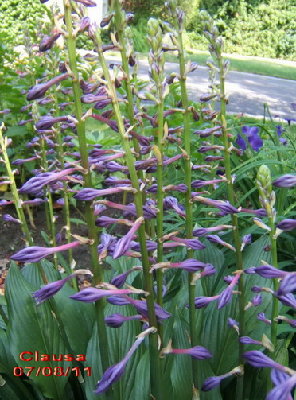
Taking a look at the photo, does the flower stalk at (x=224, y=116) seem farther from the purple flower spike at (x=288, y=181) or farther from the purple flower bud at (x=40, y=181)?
the purple flower spike at (x=288, y=181)

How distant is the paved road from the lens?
12.6m

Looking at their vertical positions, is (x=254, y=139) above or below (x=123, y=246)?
below

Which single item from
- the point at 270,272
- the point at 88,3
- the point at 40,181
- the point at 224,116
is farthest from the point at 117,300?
the point at 88,3

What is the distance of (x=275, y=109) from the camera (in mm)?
12461

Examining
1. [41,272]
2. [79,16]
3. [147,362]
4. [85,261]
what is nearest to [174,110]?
[79,16]

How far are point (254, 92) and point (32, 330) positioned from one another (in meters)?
14.5

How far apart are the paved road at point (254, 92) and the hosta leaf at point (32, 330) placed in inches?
360

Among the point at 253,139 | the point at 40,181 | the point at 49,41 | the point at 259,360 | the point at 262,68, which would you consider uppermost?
the point at 49,41

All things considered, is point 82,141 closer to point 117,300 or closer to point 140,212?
point 140,212

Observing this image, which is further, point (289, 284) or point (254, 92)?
point (254, 92)

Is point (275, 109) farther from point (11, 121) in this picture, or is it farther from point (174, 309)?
point (174, 309)

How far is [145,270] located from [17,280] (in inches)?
31.7

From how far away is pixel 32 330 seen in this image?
215cm
